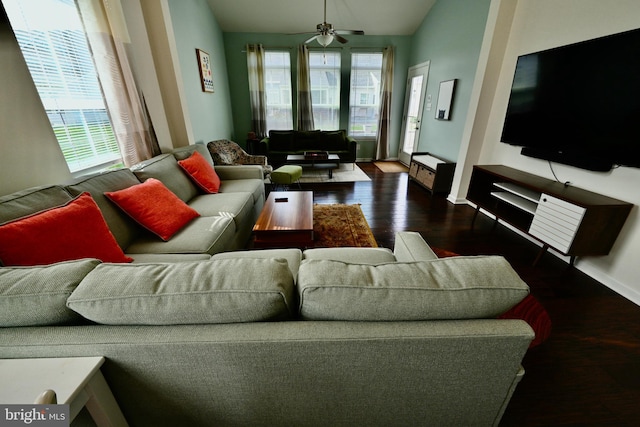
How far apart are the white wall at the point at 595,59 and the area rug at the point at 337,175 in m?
2.32

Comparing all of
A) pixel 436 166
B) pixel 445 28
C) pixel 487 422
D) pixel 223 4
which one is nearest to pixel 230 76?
pixel 223 4

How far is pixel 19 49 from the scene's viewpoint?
4.60ft

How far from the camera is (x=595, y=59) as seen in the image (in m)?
1.79

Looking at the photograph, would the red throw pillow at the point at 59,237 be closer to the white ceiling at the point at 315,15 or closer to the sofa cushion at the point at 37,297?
the sofa cushion at the point at 37,297

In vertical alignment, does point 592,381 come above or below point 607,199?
below

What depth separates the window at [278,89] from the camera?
5184 mm

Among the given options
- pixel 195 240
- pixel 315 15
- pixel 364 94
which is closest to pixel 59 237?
pixel 195 240

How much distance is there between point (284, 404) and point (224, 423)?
0.71ft

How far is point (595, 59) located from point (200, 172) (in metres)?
3.31

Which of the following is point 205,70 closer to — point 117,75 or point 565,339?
point 117,75

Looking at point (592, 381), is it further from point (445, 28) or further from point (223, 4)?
point (223, 4)

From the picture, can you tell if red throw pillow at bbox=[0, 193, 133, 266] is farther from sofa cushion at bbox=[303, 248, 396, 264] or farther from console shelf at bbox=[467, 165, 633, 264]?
console shelf at bbox=[467, 165, 633, 264]

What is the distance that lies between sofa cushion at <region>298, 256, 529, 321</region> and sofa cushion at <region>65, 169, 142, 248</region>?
4.71 feet

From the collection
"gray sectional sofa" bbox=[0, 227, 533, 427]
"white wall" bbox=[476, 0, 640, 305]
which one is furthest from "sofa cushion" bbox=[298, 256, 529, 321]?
"white wall" bbox=[476, 0, 640, 305]
